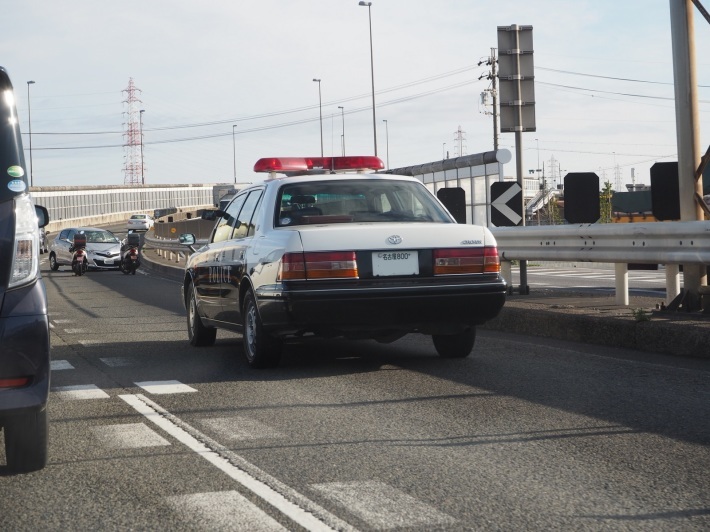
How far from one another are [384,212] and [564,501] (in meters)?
4.95

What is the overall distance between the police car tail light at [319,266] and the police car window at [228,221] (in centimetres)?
216

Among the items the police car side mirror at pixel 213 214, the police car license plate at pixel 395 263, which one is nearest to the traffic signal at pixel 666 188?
the police car license plate at pixel 395 263

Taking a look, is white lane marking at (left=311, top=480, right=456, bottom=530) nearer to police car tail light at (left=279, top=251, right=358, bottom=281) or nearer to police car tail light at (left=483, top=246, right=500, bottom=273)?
police car tail light at (left=279, top=251, right=358, bottom=281)

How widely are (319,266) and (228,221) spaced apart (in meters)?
2.62

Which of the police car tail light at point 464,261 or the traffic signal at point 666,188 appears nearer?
the police car tail light at point 464,261

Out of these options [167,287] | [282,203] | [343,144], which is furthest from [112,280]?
[343,144]

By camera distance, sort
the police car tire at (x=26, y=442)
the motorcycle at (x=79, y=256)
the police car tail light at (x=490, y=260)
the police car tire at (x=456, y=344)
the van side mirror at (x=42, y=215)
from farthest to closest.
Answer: the motorcycle at (x=79, y=256) → the police car tire at (x=456, y=344) → the police car tail light at (x=490, y=260) → the van side mirror at (x=42, y=215) → the police car tire at (x=26, y=442)

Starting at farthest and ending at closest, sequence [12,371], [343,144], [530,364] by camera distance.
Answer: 1. [343,144]
2. [530,364]
3. [12,371]

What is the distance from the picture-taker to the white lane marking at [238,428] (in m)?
6.30

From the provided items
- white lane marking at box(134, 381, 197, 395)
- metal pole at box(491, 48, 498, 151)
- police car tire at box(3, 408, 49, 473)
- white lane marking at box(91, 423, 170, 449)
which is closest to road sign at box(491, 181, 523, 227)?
white lane marking at box(134, 381, 197, 395)

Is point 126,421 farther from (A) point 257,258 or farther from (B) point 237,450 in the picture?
(A) point 257,258

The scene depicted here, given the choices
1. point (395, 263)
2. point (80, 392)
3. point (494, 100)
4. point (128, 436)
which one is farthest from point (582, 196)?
point (494, 100)

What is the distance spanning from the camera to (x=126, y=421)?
Answer: 22.7 feet

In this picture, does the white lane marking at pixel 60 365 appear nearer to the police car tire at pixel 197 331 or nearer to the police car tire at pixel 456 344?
the police car tire at pixel 197 331
